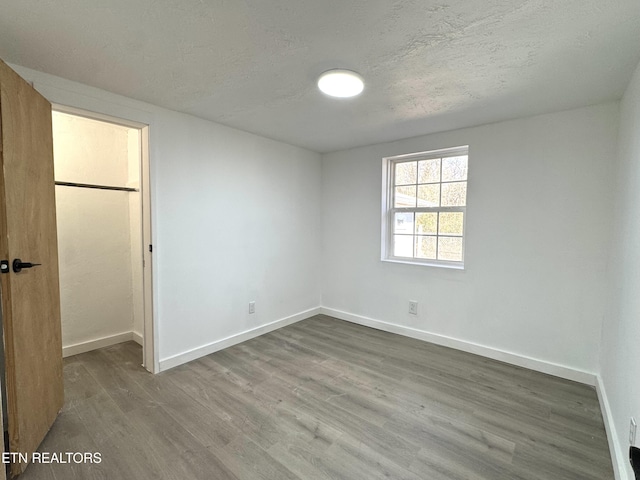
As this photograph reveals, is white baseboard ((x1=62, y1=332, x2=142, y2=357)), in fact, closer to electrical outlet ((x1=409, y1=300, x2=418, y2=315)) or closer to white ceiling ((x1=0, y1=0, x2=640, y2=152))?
white ceiling ((x1=0, y1=0, x2=640, y2=152))

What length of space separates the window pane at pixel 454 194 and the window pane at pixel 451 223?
11 centimetres

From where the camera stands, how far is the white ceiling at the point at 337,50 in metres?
1.31

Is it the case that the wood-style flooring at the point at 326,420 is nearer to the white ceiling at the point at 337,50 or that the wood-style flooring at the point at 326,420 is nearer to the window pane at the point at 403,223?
the window pane at the point at 403,223

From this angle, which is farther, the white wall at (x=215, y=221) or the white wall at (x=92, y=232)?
the white wall at (x=92, y=232)

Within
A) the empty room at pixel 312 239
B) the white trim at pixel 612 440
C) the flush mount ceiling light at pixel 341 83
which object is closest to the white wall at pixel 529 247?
the empty room at pixel 312 239

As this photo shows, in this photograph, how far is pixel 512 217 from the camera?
270cm

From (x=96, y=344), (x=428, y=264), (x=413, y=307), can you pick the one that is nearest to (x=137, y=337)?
(x=96, y=344)

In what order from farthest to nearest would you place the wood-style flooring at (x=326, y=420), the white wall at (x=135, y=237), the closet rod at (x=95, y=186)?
the white wall at (x=135, y=237) → the closet rod at (x=95, y=186) → the wood-style flooring at (x=326, y=420)

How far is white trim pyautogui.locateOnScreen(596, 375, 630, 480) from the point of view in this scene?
4.75 ft

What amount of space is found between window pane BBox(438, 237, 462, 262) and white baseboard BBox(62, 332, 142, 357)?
360cm

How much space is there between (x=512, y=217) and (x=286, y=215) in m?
2.43

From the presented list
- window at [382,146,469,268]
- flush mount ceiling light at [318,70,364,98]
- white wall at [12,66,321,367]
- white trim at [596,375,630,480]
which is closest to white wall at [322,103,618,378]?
window at [382,146,469,268]

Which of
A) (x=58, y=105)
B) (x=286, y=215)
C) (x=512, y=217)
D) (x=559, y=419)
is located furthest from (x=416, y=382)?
(x=58, y=105)

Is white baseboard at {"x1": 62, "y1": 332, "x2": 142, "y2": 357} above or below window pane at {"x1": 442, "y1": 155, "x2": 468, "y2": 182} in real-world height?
below
